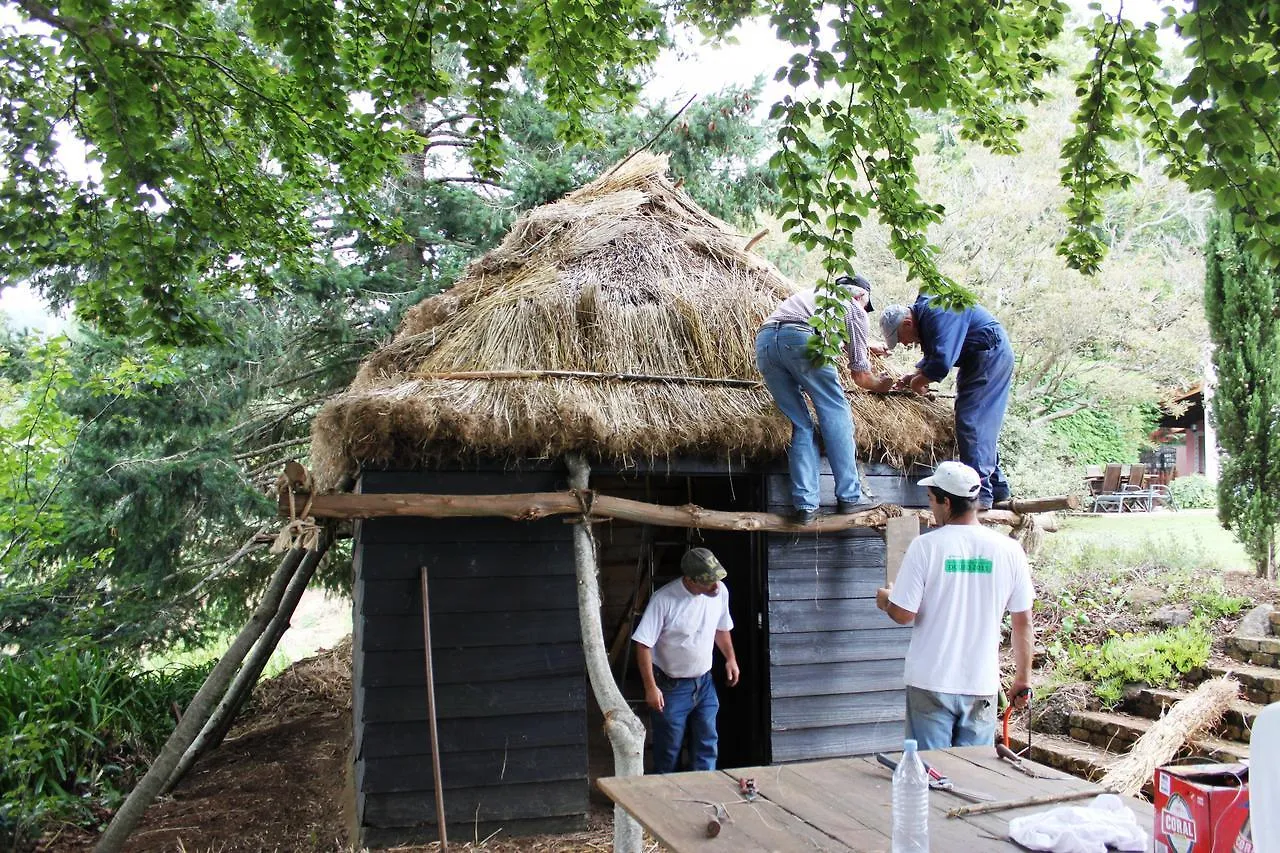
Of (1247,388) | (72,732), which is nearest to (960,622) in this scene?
(72,732)

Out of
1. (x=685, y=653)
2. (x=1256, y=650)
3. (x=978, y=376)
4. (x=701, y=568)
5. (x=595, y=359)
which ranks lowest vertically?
(x=1256, y=650)

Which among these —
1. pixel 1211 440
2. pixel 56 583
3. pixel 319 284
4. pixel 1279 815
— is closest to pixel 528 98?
pixel 319 284

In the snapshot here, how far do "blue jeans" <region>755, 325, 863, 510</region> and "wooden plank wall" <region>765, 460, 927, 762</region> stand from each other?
45 cm

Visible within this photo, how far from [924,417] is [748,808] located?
4409mm

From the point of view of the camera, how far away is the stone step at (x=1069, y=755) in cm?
672

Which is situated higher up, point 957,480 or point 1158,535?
point 957,480

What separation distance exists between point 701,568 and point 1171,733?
401cm

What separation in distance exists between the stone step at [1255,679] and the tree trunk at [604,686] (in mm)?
5499

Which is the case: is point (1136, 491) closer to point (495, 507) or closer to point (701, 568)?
point (701, 568)

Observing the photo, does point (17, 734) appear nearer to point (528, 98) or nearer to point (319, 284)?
point (319, 284)

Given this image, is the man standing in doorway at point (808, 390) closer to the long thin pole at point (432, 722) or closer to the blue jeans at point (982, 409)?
the blue jeans at point (982, 409)

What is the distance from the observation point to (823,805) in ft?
8.67

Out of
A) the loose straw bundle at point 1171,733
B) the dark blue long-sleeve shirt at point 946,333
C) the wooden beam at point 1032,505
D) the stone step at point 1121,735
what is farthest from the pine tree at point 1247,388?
the dark blue long-sleeve shirt at point 946,333

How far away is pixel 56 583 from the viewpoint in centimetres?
758
